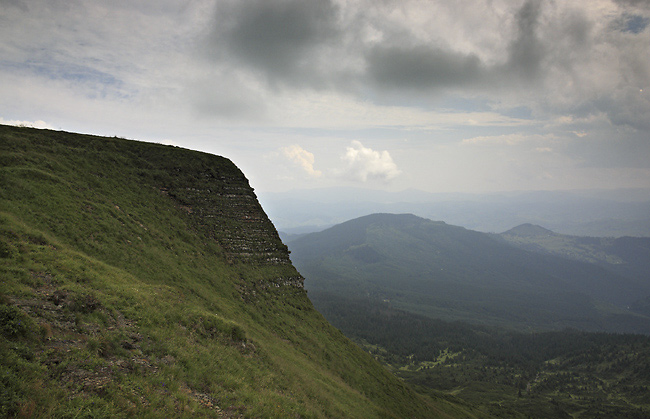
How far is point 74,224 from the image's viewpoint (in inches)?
1074

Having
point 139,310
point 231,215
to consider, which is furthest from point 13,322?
point 231,215

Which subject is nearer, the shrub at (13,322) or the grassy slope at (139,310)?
the shrub at (13,322)

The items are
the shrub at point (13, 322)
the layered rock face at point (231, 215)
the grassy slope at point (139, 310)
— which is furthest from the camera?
the layered rock face at point (231, 215)

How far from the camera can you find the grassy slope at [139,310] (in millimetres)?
12445

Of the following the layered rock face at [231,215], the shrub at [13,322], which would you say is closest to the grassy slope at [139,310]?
the shrub at [13,322]

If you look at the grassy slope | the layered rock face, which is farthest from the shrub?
the layered rock face

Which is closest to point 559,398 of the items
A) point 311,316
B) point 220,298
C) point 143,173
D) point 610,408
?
point 610,408

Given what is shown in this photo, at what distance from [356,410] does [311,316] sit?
19.9 meters

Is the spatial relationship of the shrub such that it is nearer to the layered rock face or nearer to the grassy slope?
the grassy slope

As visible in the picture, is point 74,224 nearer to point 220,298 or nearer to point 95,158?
point 220,298

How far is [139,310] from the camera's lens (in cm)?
1916

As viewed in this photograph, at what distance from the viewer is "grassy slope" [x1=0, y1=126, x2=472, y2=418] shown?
12.4 m

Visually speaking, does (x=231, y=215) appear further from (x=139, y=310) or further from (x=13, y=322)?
(x=13, y=322)

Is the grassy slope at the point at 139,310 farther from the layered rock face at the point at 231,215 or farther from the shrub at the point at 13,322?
the layered rock face at the point at 231,215
